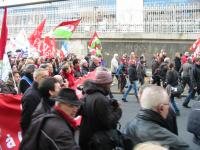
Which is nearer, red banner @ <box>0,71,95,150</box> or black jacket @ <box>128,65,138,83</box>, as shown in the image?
red banner @ <box>0,71,95,150</box>

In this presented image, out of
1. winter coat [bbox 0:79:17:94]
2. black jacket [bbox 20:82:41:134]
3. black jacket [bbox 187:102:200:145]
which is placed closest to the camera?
black jacket [bbox 187:102:200:145]

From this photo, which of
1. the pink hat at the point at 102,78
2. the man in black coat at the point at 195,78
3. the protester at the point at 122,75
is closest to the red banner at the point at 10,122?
the pink hat at the point at 102,78

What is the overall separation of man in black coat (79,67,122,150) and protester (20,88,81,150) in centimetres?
88

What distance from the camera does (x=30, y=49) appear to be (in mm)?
19812

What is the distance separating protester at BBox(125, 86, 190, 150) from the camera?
4.05m

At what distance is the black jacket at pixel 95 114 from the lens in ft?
17.0

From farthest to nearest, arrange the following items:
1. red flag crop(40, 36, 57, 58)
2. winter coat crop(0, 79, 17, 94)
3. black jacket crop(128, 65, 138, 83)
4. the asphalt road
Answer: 1. red flag crop(40, 36, 57, 58)
2. black jacket crop(128, 65, 138, 83)
3. the asphalt road
4. winter coat crop(0, 79, 17, 94)

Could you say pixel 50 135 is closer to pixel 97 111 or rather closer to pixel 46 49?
pixel 97 111

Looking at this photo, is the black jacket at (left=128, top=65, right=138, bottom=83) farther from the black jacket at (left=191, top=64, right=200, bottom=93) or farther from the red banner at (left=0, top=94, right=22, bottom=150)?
the red banner at (left=0, top=94, right=22, bottom=150)

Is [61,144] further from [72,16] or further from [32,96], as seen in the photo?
[72,16]

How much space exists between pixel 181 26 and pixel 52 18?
8.87 metres

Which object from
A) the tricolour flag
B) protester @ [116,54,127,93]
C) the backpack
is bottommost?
protester @ [116,54,127,93]

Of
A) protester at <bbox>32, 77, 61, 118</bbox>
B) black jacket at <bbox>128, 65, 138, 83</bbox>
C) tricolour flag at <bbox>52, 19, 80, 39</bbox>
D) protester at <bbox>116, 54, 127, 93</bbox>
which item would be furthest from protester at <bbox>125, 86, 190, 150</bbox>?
protester at <bbox>116, 54, 127, 93</bbox>

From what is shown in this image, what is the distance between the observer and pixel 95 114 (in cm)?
522
